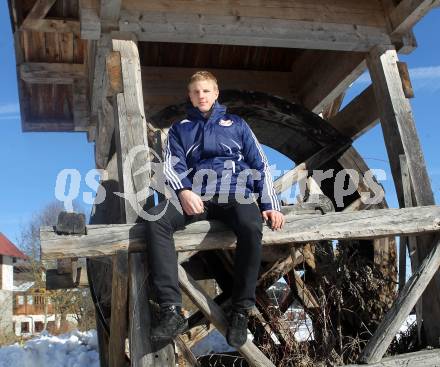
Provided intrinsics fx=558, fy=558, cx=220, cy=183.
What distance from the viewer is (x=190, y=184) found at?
325cm

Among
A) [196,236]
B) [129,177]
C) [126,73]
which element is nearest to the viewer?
[196,236]

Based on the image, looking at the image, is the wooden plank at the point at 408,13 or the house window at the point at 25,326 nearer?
the wooden plank at the point at 408,13

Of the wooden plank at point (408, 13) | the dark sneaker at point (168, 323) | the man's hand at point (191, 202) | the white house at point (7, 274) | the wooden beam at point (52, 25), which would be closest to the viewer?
the dark sneaker at point (168, 323)

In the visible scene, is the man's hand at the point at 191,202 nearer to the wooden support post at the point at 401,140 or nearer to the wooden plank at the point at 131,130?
the wooden plank at the point at 131,130

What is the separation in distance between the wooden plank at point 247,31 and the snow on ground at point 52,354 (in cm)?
367

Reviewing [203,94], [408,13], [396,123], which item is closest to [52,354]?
[203,94]

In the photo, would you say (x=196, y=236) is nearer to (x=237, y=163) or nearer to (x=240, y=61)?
(x=237, y=163)

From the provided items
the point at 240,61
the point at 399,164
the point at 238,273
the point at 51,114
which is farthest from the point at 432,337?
the point at 51,114

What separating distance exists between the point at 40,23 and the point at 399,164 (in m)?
3.36

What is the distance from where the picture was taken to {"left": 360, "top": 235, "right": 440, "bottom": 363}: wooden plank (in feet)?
12.0

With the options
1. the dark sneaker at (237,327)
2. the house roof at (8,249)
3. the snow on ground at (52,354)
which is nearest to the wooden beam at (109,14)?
the dark sneaker at (237,327)

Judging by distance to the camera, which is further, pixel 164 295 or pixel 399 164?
pixel 399 164

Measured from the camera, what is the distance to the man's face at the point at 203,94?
3465 millimetres

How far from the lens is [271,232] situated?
3.53 m
